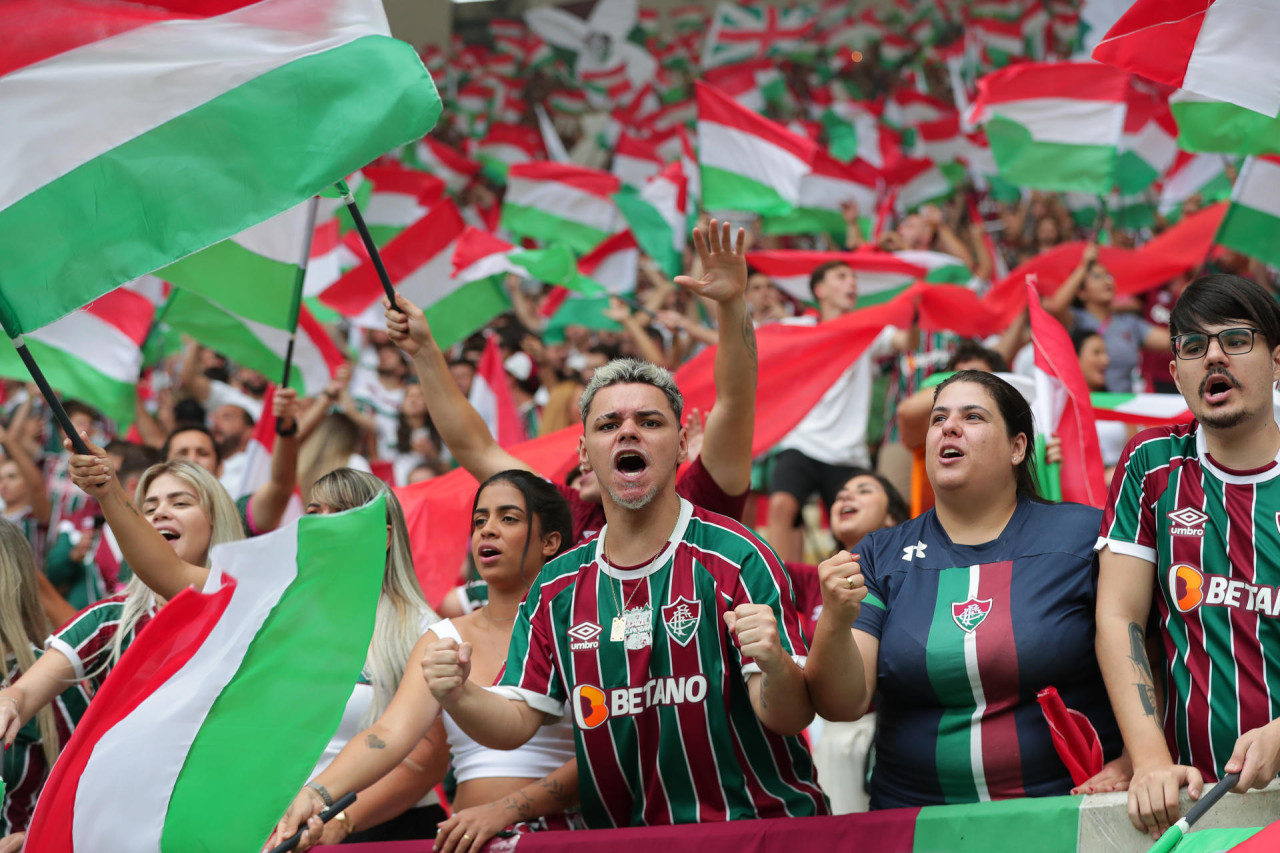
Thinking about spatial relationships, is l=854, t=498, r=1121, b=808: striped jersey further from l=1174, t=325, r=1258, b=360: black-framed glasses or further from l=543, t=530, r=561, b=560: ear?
l=543, t=530, r=561, b=560: ear

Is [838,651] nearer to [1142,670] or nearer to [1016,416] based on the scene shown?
[1142,670]

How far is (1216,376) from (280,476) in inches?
157

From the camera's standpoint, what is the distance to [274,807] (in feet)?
9.94

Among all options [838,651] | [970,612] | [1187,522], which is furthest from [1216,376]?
[838,651]

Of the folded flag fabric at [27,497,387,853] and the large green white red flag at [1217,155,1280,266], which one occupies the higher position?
the large green white red flag at [1217,155,1280,266]

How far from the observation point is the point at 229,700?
3.16m

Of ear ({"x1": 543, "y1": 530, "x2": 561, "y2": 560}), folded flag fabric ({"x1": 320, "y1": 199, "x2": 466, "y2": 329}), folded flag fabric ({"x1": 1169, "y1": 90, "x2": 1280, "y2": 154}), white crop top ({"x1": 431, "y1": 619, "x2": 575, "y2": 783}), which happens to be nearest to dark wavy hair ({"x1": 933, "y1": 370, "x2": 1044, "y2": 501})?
ear ({"x1": 543, "y1": 530, "x2": 561, "y2": 560})

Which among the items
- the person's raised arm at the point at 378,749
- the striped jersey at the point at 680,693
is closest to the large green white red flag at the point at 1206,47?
the striped jersey at the point at 680,693

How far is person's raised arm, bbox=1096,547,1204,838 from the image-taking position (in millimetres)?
2750

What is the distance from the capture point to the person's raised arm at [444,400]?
4.49 m

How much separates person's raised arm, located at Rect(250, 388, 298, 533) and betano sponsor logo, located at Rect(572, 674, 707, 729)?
2594 mm

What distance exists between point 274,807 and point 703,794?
1.06 m

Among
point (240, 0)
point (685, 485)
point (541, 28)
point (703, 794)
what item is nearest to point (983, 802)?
point (703, 794)

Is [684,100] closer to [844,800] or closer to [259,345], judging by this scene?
[259,345]
